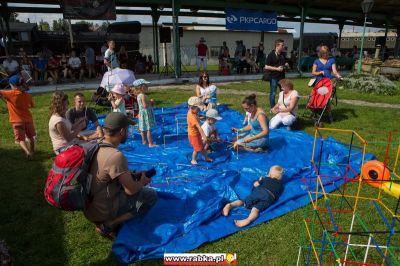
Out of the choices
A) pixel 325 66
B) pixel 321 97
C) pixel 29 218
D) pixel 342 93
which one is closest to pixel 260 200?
pixel 29 218

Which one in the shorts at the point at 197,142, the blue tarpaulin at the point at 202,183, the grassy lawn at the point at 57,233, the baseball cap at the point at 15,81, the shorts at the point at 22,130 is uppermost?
the baseball cap at the point at 15,81

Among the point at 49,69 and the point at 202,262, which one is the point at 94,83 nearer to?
the point at 49,69

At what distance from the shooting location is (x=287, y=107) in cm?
682

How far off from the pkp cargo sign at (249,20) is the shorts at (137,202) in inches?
536

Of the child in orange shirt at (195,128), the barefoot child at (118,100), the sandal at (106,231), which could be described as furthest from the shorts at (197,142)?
the sandal at (106,231)

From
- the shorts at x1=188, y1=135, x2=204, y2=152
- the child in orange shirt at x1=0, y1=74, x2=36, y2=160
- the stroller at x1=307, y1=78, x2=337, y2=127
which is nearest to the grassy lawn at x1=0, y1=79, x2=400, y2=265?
the child in orange shirt at x1=0, y1=74, x2=36, y2=160

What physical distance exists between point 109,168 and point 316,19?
79.7 ft

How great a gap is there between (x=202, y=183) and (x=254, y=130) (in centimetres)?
170

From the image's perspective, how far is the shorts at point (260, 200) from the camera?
375 centimetres

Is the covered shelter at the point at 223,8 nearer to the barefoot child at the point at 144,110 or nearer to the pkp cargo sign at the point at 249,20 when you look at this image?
the pkp cargo sign at the point at 249,20

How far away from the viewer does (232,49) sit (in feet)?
122

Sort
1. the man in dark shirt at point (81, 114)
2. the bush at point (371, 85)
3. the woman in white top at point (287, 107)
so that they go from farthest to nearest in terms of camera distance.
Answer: the bush at point (371, 85), the woman in white top at point (287, 107), the man in dark shirt at point (81, 114)

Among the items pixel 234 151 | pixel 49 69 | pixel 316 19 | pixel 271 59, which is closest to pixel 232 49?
pixel 316 19

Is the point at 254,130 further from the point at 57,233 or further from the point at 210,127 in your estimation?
the point at 57,233
